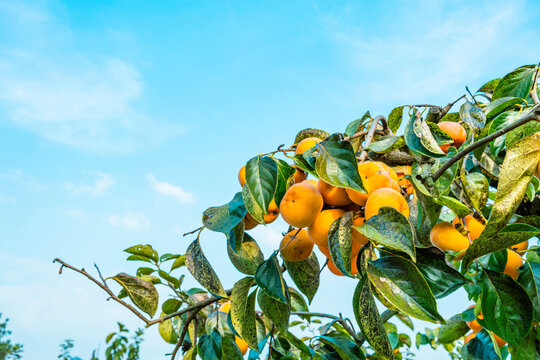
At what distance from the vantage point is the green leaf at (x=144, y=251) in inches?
58.6

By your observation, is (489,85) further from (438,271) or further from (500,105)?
(438,271)

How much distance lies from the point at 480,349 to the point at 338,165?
95cm

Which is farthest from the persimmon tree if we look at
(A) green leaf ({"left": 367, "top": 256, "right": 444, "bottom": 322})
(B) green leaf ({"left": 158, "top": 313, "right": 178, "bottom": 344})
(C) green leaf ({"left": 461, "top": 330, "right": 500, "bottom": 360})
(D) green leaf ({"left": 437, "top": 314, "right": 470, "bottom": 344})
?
(B) green leaf ({"left": 158, "top": 313, "right": 178, "bottom": 344})

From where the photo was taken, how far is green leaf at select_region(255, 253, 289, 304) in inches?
31.7

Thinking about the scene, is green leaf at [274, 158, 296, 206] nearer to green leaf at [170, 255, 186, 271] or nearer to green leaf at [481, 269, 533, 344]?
green leaf at [481, 269, 533, 344]

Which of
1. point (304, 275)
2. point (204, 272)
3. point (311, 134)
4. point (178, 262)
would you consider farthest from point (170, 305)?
point (311, 134)

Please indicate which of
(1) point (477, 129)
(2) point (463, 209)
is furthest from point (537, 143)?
(1) point (477, 129)

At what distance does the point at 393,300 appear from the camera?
65 cm

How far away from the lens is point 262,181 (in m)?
0.75

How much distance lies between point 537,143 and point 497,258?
0.33m

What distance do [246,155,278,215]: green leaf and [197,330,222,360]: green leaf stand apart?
0.49 m

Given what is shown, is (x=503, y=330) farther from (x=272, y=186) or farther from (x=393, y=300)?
(x=272, y=186)

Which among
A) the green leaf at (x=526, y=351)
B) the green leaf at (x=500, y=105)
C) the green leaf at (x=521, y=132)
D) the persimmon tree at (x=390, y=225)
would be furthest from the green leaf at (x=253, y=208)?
Result: the green leaf at (x=526, y=351)

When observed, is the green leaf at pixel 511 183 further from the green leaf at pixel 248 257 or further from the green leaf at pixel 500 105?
the green leaf at pixel 248 257
